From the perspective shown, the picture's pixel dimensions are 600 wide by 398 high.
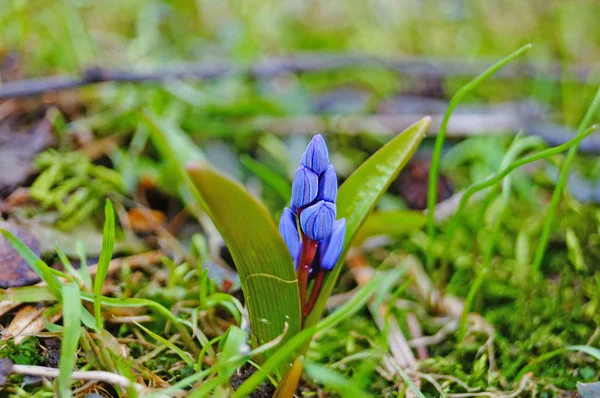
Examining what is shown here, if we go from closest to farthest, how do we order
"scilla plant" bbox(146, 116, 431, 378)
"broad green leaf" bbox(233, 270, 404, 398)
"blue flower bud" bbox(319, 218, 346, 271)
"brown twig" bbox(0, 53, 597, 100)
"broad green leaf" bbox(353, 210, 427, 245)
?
"broad green leaf" bbox(233, 270, 404, 398), "scilla plant" bbox(146, 116, 431, 378), "blue flower bud" bbox(319, 218, 346, 271), "broad green leaf" bbox(353, 210, 427, 245), "brown twig" bbox(0, 53, 597, 100)

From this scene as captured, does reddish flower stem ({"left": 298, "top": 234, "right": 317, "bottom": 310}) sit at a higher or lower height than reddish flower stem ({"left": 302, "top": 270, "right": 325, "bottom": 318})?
higher

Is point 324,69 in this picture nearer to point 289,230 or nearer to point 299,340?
point 289,230

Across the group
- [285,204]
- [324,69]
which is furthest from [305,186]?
[324,69]

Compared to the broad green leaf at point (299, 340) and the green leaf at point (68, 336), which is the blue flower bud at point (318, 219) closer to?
the broad green leaf at point (299, 340)

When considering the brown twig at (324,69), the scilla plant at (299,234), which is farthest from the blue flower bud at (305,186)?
the brown twig at (324,69)

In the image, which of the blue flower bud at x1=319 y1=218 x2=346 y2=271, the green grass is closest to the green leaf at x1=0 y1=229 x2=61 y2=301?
the green grass

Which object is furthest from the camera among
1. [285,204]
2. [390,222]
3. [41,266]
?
[285,204]

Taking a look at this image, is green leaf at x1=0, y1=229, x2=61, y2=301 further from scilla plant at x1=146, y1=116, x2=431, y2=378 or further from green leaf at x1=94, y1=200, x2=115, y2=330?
scilla plant at x1=146, y1=116, x2=431, y2=378
